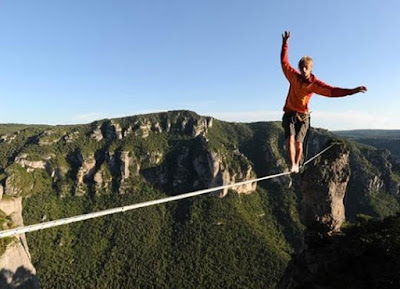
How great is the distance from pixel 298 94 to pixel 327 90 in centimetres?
71

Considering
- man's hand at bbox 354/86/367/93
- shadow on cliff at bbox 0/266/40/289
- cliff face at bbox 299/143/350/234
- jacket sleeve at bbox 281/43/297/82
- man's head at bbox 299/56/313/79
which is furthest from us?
cliff face at bbox 299/143/350/234

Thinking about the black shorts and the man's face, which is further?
the black shorts

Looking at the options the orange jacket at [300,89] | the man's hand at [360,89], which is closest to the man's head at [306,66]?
the orange jacket at [300,89]

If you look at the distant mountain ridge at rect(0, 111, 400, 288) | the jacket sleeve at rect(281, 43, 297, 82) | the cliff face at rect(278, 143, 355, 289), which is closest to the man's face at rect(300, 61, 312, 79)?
the jacket sleeve at rect(281, 43, 297, 82)

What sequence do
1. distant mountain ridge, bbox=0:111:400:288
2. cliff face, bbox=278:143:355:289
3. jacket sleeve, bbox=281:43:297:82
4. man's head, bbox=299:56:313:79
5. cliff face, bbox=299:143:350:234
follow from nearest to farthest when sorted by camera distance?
man's head, bbox=299:56:313:79 → jacket sleeve, bbox=281:43:297:82 → cliff face, bbox=278:143:355:289 → cliff face, bbox=299:143:350:234 → distant mountain ridge, bbox=0:111:400:288

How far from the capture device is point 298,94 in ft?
28.0

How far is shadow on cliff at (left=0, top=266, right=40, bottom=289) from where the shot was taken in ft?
119

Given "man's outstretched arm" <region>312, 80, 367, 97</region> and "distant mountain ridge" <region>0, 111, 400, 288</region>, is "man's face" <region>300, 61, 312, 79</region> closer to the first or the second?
"man's outstretched arm" <region>312, 80, 367, 97</region>

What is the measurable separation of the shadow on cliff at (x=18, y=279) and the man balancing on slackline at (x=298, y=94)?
1394 inches

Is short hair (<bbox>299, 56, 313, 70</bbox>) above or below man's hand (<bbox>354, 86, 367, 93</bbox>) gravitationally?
above

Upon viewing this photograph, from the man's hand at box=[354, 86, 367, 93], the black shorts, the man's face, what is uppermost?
the man's face

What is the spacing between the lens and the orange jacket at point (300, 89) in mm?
8031

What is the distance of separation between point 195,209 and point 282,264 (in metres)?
42.3

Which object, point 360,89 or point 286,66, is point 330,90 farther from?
point 286,66
